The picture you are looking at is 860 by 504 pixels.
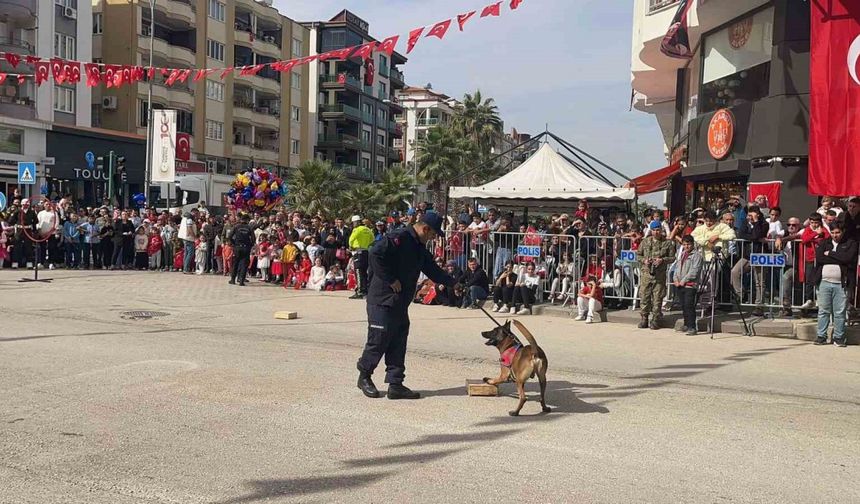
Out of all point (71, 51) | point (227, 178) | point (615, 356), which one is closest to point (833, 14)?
point (615, 356)

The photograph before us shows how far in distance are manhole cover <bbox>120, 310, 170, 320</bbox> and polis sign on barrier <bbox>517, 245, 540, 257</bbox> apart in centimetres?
685

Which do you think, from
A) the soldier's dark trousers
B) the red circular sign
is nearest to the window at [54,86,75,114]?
the red circular sign

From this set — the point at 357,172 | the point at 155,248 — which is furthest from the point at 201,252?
the point at 357,172

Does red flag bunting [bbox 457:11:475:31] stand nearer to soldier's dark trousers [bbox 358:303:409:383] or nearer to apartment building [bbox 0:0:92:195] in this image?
soldier's dark trousers [bbox 358:303:409:383]

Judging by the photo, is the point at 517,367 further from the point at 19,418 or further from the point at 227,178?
the point at 227,178

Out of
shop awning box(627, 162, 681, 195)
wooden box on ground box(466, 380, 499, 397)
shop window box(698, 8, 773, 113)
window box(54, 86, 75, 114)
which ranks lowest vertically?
wooden box on ground box(466, 380, 499, 397)

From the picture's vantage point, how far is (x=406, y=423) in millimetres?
5953

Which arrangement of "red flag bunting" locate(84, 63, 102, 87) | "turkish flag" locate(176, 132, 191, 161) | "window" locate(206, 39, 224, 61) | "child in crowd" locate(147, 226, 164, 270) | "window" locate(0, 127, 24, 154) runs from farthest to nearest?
"window" locate(206, 39, 224, 61) → "window" locate(0, 127, 24, 154) → "turkish flag" locate(176, 132, 191, 161) → "child in crowd" locate(147, 226, 164, 270) → "red flag bunting" locate(84, 63, 102, 87)

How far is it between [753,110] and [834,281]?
6737 mm

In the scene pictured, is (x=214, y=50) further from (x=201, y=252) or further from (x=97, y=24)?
(x=201, y=252)

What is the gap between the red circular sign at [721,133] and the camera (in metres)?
17.0

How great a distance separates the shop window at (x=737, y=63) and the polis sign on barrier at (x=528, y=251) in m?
6.57

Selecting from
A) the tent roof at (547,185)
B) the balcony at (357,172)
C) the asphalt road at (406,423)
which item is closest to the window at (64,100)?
the tent roof at (547,185)

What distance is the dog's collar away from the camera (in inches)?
263
